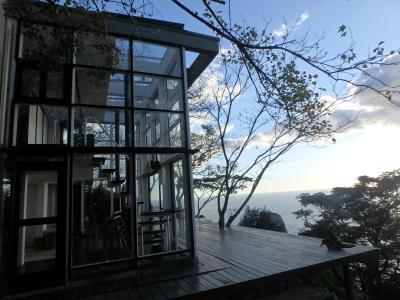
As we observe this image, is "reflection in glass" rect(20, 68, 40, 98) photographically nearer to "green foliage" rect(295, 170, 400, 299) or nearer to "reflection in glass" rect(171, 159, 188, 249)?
"reflection in glass" rect(171, 159, 188, 249)

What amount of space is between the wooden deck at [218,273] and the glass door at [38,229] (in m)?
0.41

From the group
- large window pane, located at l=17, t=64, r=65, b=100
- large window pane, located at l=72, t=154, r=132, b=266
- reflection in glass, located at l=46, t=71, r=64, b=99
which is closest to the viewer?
large window pane, located at l=17, t=64, r=65, b=100

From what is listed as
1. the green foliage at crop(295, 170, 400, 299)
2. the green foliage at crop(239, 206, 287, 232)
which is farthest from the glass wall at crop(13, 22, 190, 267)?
the green foliage at crop(239, 206, 287, 232)

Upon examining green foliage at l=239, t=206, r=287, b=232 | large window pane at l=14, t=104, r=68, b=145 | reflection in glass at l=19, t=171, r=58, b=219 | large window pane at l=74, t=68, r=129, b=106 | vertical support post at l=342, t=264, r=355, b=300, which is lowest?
vertical support post at l=342, t=264, r=355, b=300

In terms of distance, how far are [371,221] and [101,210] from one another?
380 inches

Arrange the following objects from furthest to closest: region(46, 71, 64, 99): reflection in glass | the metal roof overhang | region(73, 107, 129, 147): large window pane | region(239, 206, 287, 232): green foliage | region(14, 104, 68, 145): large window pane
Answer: region(239, 206, 287, 232): green foliage → region(73, 107, 129, 147): large window pane → the metal roof overhang → region(46, 71, 64, 99): reflection in glass → region(14, 104, 68, 145): large window pane

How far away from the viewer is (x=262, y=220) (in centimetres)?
1382

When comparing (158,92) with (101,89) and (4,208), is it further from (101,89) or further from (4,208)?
(4,208)

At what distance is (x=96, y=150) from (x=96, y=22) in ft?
6.38

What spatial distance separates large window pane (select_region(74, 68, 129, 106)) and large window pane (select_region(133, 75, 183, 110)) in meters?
0.35

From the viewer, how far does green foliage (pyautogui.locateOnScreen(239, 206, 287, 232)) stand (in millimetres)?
13641

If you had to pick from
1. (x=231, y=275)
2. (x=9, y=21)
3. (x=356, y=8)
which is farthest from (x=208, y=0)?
(x=231, y=275)

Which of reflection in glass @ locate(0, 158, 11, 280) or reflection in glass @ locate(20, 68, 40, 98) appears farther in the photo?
reflection in glass @ locate(20, 68, 40, 98)

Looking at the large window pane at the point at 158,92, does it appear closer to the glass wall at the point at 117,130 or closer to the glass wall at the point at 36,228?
the glass wall at the point at 117,130
